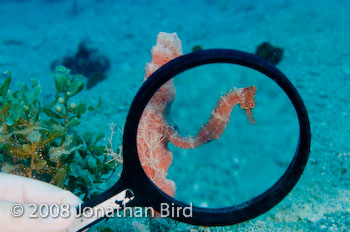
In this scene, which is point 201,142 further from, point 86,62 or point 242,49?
point 86,62

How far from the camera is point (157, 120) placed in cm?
221

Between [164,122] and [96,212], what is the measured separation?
2.95ft

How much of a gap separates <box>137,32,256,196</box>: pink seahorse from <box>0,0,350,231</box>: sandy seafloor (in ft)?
1.14

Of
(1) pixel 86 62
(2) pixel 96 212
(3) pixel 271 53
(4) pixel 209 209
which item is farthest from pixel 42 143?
(1) pixel 86 62

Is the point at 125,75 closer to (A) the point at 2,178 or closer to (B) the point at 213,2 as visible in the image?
(A) the point at 2,178

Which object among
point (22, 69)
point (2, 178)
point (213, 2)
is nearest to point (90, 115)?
point (2, 178)

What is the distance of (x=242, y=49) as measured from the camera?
279 inches

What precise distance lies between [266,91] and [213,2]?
11701mm

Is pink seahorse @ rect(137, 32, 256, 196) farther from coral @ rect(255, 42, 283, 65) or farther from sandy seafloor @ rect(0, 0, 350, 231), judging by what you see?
coral @ rect(255, 42, 283, 65)

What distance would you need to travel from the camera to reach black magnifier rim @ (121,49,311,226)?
1.44 metres

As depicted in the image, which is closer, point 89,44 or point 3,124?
point 3,124

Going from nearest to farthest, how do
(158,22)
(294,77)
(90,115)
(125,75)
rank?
(90,115)
(294,77)
(125,75)
(158,22)

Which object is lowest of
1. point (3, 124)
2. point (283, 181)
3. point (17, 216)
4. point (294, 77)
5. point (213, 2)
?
point (17, 216)

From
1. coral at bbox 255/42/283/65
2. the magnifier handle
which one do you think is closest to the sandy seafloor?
coral at bbox 255/42/283/65
